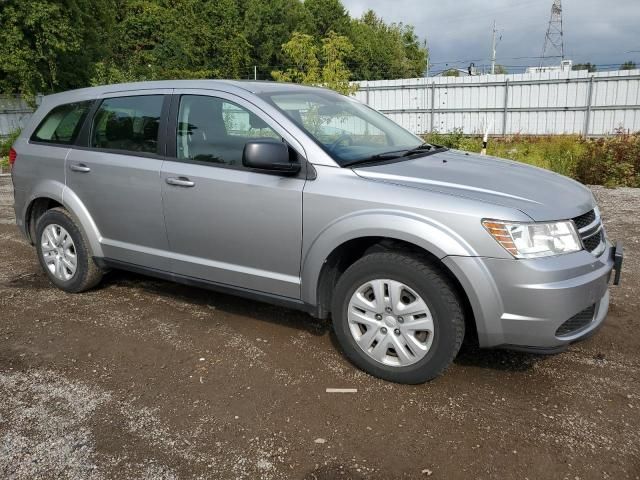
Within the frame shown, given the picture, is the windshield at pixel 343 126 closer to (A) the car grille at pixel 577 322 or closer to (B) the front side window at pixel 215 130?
(B) the front side window at pixel 215 130

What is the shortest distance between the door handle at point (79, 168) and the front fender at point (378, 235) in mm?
2162

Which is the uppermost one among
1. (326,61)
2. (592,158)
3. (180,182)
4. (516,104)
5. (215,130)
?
(326,61)

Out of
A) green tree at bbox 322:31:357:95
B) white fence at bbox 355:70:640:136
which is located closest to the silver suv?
green tree at bbox 322:31:357:95

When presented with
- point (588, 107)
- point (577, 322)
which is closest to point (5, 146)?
point (577, 322)

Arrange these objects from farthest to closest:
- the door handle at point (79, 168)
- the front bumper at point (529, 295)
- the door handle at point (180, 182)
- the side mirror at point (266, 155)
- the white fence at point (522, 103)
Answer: the white fence at point (522, 103), the door handle at point (79, 168), the door handle at point (180, 182), the side mirror at point (266, 155), the front bumper at point (529, 295)

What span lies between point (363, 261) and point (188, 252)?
1.43 metres

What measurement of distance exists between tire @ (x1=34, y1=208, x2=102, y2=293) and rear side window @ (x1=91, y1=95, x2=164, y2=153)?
0.74m

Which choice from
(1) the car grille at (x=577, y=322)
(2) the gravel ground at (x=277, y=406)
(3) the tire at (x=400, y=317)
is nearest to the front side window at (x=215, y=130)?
(3) the tire at (x=400, y=317)

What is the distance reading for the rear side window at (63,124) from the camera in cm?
456

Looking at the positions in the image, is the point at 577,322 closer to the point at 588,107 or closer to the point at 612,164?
the point at 612,164

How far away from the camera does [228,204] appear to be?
3.58 meters

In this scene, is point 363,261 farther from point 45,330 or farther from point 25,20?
point 25,20

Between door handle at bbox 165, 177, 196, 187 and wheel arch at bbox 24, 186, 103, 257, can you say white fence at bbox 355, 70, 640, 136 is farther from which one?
door handle at bbox 165, 177, 196, 187

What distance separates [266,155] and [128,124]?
Result: 1631mm
